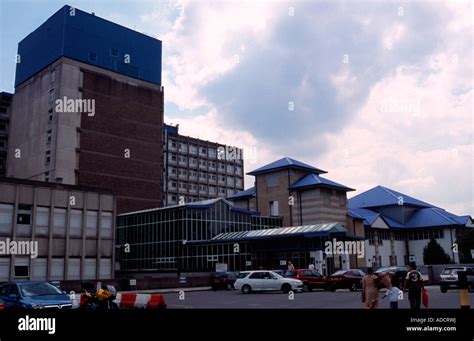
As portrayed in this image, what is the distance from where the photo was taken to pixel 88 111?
77188 mm

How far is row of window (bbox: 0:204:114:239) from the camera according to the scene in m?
44.4

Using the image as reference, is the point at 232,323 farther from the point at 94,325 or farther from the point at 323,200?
the point at 323,200

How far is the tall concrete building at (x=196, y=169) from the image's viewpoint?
115 m

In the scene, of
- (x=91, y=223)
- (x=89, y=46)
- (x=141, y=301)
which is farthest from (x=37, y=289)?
(x=89, y=46)

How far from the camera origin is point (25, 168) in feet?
261

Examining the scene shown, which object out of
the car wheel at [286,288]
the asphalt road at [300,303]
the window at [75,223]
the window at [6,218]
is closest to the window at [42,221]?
the window at [75,223]

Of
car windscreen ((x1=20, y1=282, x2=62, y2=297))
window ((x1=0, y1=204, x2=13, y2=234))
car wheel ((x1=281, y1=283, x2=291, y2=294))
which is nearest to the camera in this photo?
car windscreen ((x1=20, y1=282, x2=62, y2=297))

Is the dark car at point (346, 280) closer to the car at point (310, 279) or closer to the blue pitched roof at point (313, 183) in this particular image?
the car at point (310, 279)

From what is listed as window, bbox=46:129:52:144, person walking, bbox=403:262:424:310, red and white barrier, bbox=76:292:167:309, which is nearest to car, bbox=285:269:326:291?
red and white barrier, bbox=76:292:167:309

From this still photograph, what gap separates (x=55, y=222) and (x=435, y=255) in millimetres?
48564

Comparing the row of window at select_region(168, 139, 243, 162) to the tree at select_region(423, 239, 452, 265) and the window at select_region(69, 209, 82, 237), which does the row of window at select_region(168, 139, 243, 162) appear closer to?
the tree at select_region(423, 239, 452, 265)

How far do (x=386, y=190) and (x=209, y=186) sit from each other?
4990 cm

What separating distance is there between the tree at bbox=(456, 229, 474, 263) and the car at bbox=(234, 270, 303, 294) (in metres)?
40.8

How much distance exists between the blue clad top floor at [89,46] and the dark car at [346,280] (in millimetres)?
58557
